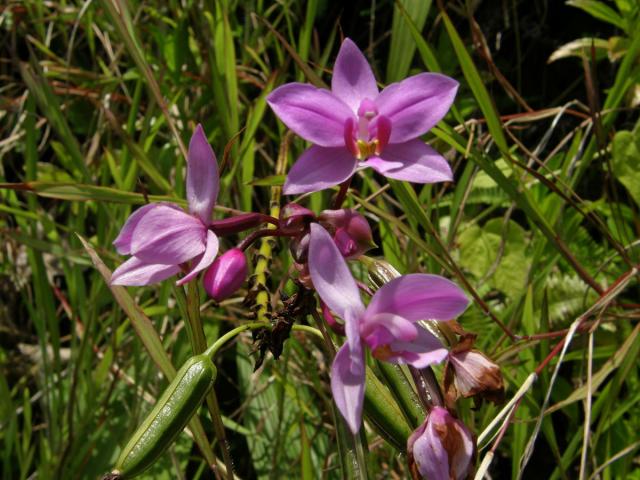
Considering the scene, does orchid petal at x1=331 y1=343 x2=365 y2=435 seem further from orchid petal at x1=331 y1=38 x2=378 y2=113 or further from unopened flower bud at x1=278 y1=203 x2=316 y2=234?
orchid petal at x1=331 y1=38 x2=378 y2=113

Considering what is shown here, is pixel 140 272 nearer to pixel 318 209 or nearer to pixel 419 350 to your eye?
pixel 419 350

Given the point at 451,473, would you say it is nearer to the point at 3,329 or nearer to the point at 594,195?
the point at 594,195

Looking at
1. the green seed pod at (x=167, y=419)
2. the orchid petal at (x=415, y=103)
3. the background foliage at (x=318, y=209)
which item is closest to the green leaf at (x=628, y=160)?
the background foliage at (x=318, y=209)

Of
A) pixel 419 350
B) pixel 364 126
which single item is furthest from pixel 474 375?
pixel 364 126

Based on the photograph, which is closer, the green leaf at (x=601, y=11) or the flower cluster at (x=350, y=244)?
the flower cluster at (x=350, y=244)

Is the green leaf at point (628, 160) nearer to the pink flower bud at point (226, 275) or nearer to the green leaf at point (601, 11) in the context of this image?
the green leaf at point (601, 11)

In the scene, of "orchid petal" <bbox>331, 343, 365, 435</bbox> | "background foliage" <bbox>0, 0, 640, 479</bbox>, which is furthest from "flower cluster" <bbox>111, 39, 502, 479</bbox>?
"background foliage" <bbox>0, 0, 640, 479</bbox>

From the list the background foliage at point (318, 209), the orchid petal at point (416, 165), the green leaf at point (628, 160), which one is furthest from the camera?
the green leaf at point (628, 160)
